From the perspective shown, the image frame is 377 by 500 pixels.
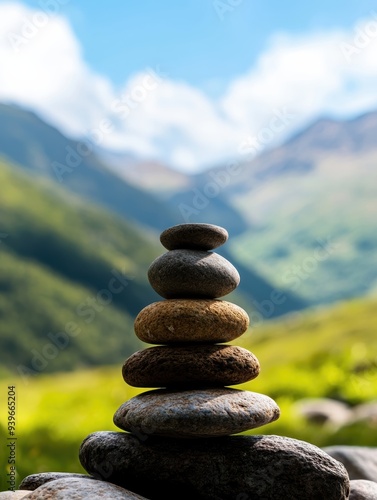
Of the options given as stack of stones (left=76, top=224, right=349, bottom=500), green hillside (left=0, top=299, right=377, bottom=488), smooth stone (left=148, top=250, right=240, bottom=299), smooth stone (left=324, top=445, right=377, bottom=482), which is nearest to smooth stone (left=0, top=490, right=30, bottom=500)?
stack of stones (left=76, top=224, right=349, bottom=500)

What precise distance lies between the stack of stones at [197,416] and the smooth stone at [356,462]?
10.4 ft

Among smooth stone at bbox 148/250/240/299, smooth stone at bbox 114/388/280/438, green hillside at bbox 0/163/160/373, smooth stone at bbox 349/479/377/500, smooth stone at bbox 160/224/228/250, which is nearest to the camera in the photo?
smooth stone at bbox 114/388/280/438

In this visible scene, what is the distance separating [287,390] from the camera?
29.6 m

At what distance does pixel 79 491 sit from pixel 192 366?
1.99 metres

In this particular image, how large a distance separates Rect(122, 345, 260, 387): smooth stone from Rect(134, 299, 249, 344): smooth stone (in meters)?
0.15

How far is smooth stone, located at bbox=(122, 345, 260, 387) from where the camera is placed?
8.49m

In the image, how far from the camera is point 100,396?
36594mm

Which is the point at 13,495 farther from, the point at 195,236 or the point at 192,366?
the point at 195,236

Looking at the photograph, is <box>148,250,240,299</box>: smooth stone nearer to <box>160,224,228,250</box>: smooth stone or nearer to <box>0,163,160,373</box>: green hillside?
<box>160,224,228,250</box>: smooth stone

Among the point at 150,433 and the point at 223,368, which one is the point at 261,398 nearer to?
the point at 223,368

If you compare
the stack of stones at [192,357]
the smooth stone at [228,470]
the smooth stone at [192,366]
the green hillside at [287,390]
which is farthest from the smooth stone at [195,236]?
the green hillside at [287,390]

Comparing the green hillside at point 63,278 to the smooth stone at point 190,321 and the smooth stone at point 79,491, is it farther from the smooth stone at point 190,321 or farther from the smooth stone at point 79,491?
the smooth stone at point 79,491

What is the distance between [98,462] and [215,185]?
8319 mm

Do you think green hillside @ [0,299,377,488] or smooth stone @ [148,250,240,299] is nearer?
smooth stone @ [148,250,240,299]
